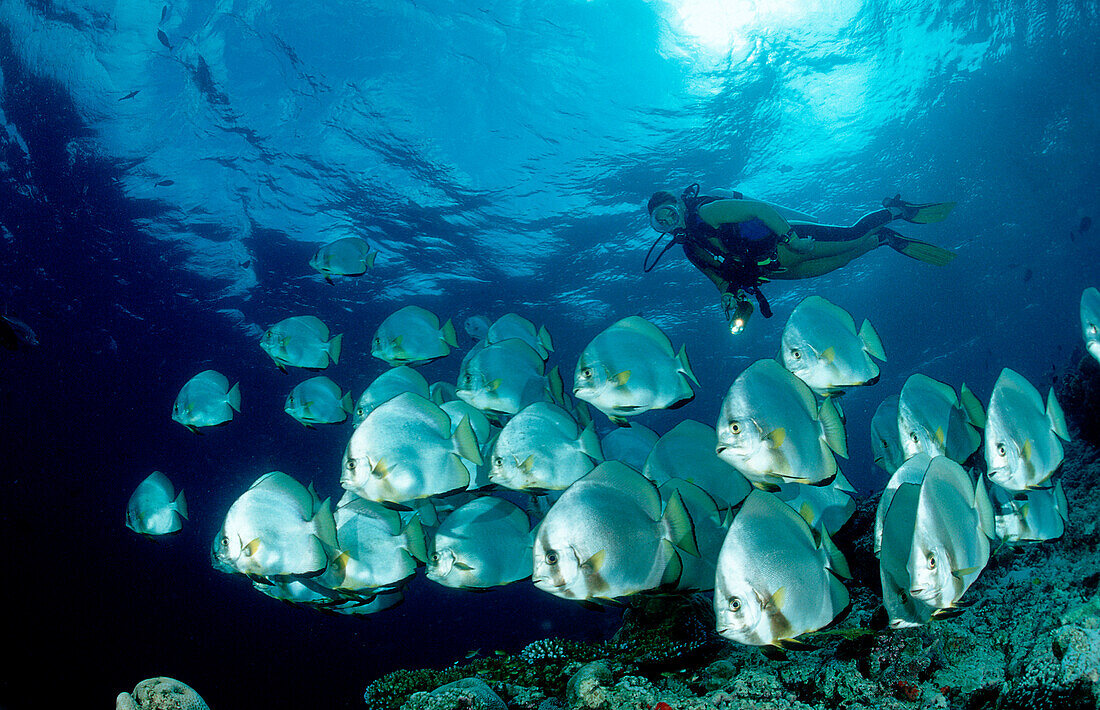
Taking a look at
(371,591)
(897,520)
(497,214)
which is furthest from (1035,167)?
(371,591)

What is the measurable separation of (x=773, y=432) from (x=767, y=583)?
2.39 feet

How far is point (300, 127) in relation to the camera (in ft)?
43.8

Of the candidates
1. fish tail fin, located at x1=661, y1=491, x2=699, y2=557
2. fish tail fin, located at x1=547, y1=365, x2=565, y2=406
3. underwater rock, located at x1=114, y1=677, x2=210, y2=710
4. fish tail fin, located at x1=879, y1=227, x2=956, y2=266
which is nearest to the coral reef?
fish tail fin, located at x1=661, y1=491, x2=699, y2=557

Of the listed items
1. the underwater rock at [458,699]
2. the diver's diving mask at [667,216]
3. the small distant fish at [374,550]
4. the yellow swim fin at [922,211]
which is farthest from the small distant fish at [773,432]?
the yellow swim fin at [922,211]

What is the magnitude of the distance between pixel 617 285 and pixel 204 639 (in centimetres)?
2202

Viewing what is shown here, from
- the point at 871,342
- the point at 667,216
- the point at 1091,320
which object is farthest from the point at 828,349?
the point at 667,216

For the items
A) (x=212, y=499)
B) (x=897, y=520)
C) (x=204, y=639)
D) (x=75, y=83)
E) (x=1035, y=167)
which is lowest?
(x=204, y=639)

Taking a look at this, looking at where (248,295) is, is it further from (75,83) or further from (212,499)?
(212,499)

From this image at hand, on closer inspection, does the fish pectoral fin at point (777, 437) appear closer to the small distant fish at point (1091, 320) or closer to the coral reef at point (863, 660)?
the coral reef at point (863, 660)

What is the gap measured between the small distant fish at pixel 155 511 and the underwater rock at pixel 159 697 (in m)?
3.69

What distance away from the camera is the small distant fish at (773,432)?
2.52m

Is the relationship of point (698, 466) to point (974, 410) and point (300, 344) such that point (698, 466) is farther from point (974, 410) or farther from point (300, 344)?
point (300, 344)

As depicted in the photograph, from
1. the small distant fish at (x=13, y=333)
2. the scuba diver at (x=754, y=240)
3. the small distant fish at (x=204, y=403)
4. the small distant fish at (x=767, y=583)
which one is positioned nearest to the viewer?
the small distant fish at (x=767, y=583)

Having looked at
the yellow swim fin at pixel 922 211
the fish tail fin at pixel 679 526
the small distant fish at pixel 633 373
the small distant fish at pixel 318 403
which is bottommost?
the fish tail fin at pixel 679 526
